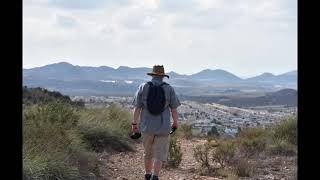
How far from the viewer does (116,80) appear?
96250 millimetres

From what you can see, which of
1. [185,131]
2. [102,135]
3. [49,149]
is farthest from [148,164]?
[185,131]

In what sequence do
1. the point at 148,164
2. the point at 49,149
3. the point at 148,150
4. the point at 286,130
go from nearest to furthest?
the point at 148,150 → the point at 148,164 → the point at 49,149 → the point at 286,130

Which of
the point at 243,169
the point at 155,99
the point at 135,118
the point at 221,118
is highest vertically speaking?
the point at 155,99

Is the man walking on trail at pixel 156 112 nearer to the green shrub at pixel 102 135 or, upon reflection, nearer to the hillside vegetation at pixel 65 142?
the hillside vegetation at pixel 65 142

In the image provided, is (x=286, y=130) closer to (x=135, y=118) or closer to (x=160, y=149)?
(x=160, y=149)

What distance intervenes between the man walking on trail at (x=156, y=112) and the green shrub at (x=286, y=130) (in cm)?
776

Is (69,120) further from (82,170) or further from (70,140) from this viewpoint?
(82,170)

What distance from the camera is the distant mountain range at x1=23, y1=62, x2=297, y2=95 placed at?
81625 millimetres

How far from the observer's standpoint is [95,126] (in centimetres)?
1452

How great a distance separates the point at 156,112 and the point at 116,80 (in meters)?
88.2

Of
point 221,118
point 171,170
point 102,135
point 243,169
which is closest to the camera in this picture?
point 243,169

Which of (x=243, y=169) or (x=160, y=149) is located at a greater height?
(x=160, y=149)

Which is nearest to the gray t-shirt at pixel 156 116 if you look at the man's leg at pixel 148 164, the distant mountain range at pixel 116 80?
the man's leg at pixel 148 164
